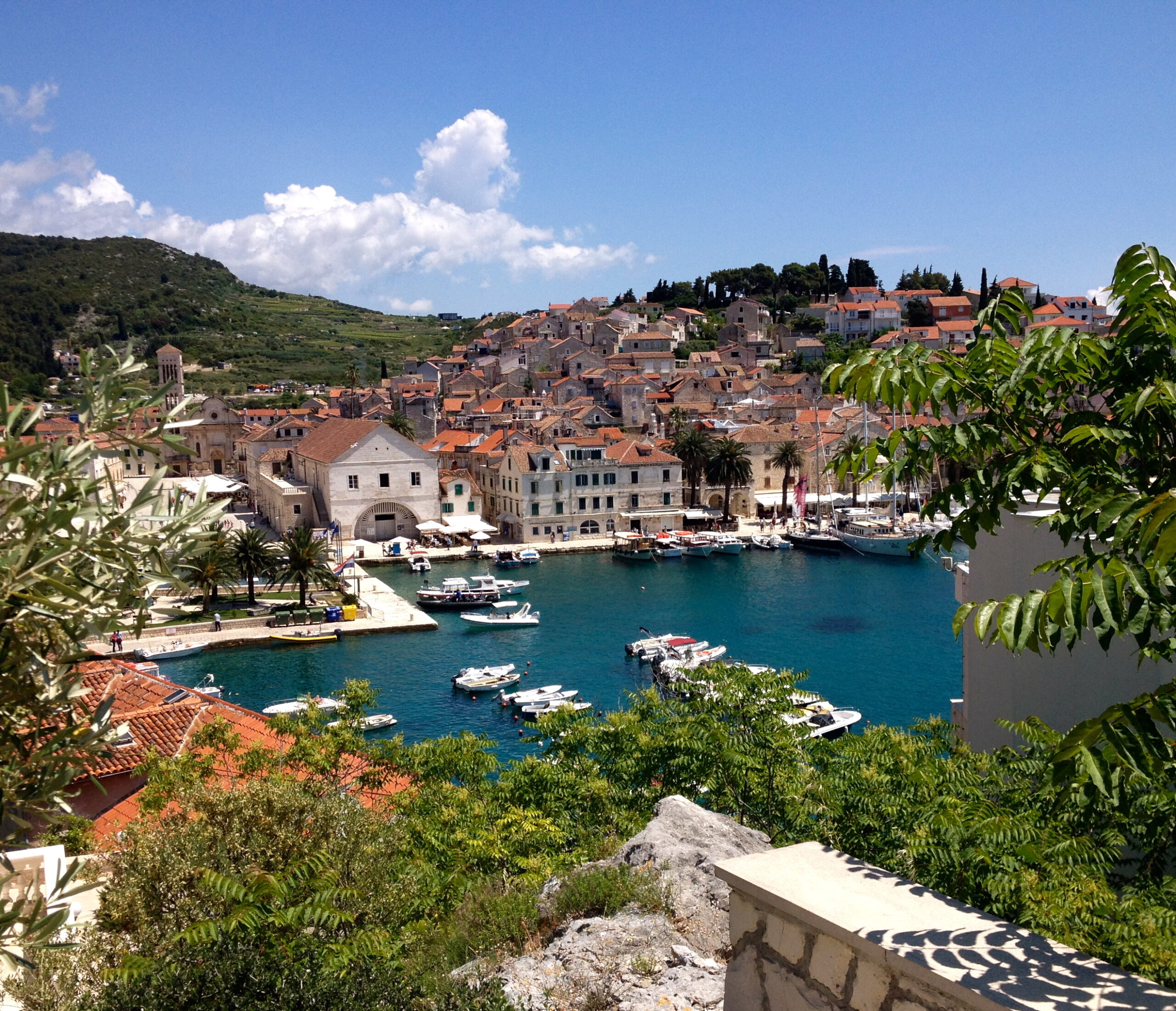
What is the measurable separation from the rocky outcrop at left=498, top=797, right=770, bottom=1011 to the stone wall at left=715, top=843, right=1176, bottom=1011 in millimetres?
1483

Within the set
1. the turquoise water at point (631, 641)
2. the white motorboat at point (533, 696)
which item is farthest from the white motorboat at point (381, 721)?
the white motorboat at point (533, 696)

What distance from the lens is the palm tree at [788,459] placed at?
221 feet

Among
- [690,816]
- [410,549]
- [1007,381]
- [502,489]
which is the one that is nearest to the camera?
[1007,381]

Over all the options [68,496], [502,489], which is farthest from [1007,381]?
[502,489]

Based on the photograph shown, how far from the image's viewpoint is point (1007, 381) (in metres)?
3.93

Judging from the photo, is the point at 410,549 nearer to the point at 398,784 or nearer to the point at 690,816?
the point at 398,784

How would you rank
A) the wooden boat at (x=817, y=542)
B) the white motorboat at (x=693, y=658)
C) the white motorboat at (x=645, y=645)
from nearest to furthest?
the white motorboat at (x=693, y=658) → the white motorboat at (x=645, y=645) → the wooden boat at (x=817, y=542)

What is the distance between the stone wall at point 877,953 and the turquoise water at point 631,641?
72.5ft

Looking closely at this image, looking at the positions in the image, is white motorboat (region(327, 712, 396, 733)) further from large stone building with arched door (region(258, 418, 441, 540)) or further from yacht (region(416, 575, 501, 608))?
large stone building with arched door (region(258, 418, 441, 540))

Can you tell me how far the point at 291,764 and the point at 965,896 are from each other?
35.1ft

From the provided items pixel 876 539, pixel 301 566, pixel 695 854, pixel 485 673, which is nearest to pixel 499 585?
pixel 301 566

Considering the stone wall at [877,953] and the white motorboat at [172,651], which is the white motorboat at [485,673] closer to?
the white motorboat at [172,651]

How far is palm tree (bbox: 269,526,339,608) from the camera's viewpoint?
4181 centimetres

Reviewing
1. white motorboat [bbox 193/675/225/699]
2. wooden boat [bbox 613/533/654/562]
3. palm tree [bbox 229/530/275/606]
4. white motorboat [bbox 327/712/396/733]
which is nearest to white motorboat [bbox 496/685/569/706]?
white motorboat [bbox 327/712/396/733]
